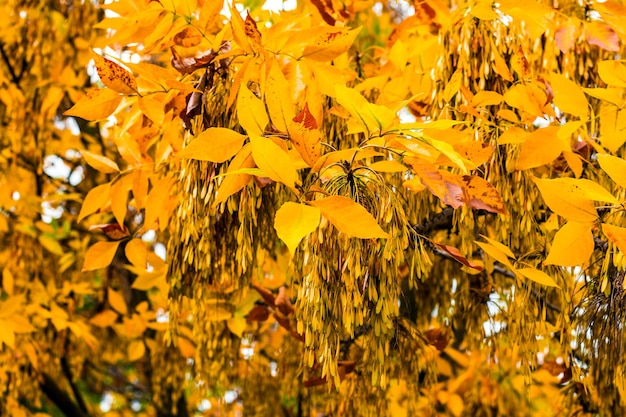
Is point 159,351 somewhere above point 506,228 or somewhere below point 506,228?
below

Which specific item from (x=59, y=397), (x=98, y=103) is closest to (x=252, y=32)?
(x=98, y=103)

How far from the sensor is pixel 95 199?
1.56m

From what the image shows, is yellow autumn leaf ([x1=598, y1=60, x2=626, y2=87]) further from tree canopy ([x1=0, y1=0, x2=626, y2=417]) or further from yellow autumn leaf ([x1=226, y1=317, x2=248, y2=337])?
yellow autumn leaf ([x1=226, y1=317, x2=248, y2=337])

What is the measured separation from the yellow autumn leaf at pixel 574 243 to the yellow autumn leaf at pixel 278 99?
1.48ft

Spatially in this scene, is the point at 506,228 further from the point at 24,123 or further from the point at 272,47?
the point at 24,123

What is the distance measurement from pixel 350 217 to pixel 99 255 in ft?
2.75

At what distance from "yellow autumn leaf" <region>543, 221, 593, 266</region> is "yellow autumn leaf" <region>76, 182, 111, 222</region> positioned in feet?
3.10

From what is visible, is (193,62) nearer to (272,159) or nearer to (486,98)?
(272,159)

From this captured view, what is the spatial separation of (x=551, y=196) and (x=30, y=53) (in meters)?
2.44

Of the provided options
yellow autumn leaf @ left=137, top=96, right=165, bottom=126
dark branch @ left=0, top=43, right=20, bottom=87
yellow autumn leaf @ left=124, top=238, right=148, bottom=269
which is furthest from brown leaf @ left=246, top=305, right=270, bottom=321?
dark branch @ left=0, top=43, right=20, bottom=87

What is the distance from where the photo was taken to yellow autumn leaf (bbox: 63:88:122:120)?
1350mm

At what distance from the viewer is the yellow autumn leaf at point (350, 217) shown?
3.14ft

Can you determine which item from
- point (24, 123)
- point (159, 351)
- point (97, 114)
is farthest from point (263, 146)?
point (24, 123)

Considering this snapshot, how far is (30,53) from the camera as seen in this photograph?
2.90 meters
